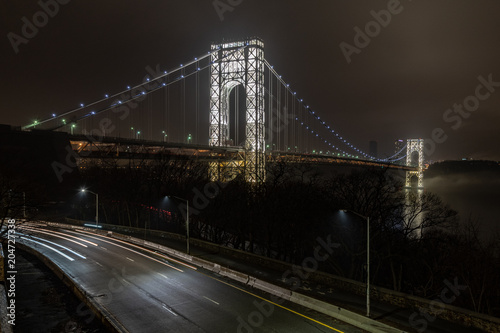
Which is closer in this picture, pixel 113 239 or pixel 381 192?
pixel 381 192

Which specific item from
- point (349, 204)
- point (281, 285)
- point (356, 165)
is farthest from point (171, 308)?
point (356, 165)

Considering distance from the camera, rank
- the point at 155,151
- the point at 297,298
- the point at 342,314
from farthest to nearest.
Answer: the point at 155,151, the point at 297,298, the point at 342,314

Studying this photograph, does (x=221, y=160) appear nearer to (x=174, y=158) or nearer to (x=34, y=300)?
(x=174, y=158)

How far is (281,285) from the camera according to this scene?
56.8ft

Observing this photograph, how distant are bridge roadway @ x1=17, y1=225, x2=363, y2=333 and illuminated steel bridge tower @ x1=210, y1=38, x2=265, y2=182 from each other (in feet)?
137

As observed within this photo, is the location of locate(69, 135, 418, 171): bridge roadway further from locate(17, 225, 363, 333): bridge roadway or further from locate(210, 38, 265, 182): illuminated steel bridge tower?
locate(17, 225, 363, 333): bridge roadway

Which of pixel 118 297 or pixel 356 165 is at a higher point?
pixel 356 165

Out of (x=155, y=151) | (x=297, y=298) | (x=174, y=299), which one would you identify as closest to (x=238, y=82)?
(x=155, y=151)

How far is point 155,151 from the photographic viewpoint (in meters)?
61.2

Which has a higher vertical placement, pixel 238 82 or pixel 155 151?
pixel 238 82

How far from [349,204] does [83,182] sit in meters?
36.8

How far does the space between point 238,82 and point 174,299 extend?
59.8m

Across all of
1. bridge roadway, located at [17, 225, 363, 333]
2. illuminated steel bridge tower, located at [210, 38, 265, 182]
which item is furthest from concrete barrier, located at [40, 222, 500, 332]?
illuminated steel bridge tower, located at [210, 38, 265, 182]

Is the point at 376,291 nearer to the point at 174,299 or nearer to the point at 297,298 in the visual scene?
the point at 297,298
